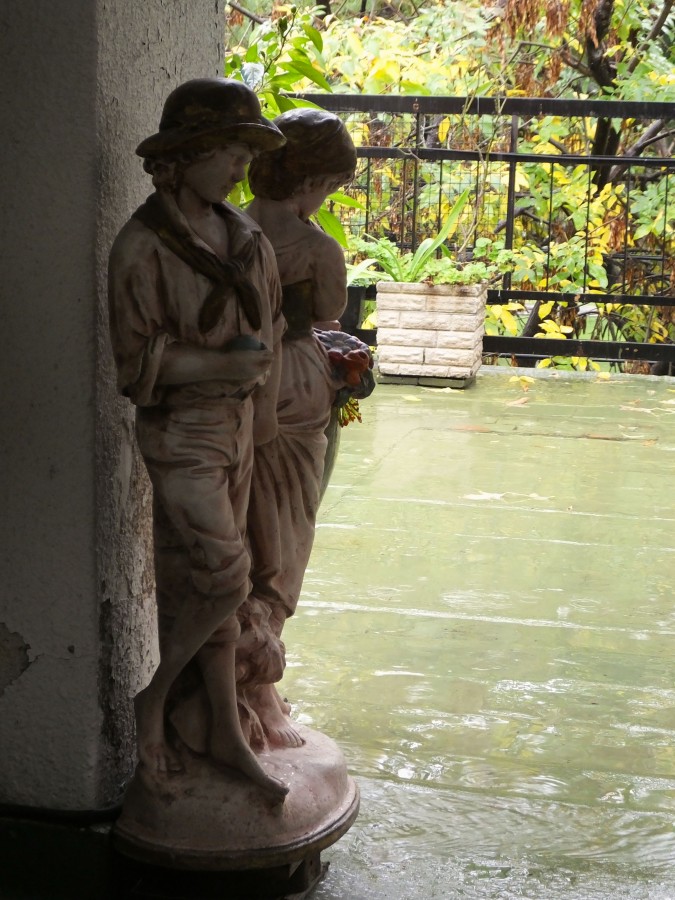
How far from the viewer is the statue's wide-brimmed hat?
2293 mm

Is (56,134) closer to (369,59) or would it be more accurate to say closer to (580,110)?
(580,110)

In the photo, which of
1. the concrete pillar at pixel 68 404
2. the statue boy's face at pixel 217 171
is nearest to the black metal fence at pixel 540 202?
the concrete pillar at pixel 68 404

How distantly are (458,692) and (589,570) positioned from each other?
1494mm

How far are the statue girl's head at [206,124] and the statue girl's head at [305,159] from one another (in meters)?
0.31

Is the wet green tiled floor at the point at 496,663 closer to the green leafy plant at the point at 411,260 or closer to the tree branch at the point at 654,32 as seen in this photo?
the green leafy plant at the point at 411,260

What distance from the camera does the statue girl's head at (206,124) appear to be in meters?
2.29

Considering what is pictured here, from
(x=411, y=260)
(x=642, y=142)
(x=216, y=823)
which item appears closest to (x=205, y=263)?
(x=216, y=823)

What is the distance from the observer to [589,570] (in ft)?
17.7

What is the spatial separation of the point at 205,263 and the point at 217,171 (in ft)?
0.58

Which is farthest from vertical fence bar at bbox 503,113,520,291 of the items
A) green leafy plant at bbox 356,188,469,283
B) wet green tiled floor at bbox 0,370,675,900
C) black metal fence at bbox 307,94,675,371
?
wet green tiled floor at bbox 0,370,675,900

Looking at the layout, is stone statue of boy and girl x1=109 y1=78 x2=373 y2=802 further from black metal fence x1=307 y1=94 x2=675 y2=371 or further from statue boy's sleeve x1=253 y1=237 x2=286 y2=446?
black metal fence x1=307 y1=94 x2=675 y2=371

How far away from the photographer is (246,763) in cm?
258

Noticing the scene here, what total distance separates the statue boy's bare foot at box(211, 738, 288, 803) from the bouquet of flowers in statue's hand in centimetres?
82

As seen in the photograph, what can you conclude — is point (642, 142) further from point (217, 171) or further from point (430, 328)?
point (217, 171)
